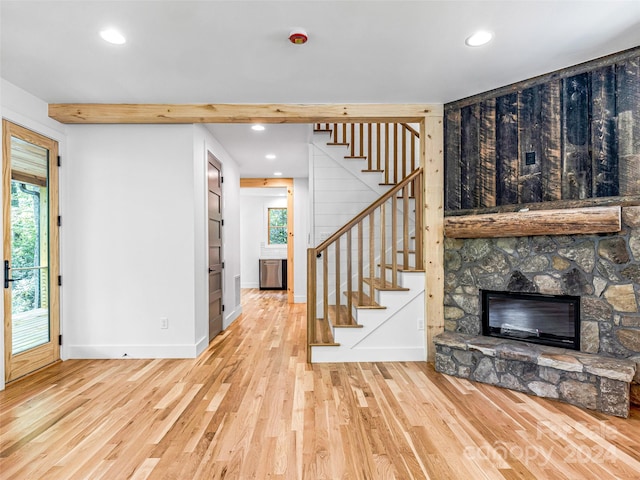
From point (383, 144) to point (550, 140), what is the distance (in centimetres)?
275

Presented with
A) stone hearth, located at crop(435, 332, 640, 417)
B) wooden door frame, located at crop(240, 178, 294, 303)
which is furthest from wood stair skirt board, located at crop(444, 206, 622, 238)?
wooden door frame, located at crop(240, 178, 294, 303)

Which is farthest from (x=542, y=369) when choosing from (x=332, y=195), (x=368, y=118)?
(x=332, y=195)

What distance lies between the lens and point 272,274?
943 centimetres

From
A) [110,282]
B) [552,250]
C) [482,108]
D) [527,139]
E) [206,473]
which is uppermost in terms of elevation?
[482,108]

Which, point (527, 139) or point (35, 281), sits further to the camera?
point (35, 281)

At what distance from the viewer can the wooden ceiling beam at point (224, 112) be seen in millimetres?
3547

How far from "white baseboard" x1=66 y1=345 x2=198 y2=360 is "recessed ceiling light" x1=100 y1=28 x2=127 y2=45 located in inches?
109

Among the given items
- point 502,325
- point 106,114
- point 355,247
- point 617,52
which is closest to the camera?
point 617,52

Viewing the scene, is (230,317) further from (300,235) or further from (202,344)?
(300,235)

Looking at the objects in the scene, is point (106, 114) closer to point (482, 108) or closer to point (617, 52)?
point (482, 108)

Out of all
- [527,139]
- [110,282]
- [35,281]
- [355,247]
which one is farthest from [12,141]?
[527,139]

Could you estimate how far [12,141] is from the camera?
3143 mm

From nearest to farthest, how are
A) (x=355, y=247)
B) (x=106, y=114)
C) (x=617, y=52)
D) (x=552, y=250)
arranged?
(x=617, y=52) < (x=552, y=250) < (x=106, y=114) < (x=355, y=247)

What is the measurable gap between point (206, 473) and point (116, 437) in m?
0.75
